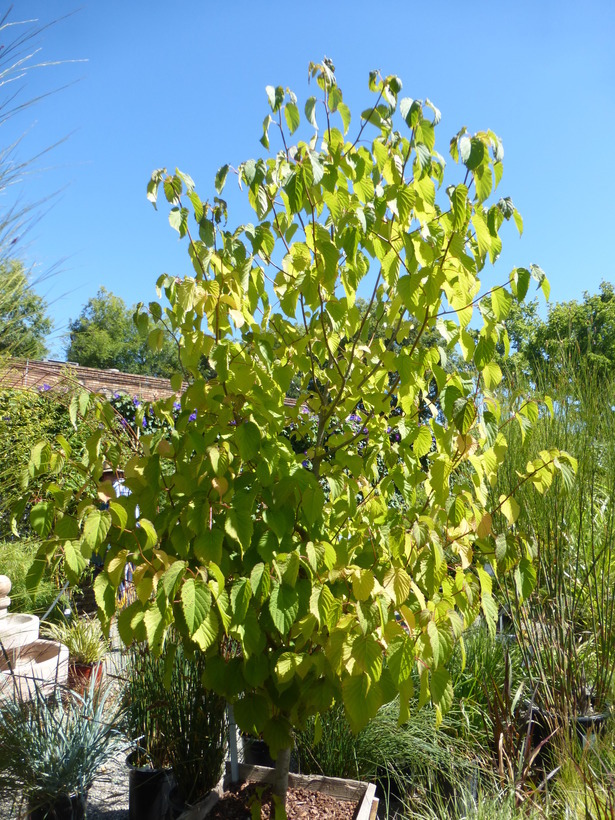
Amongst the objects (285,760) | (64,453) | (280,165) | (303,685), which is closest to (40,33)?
(280,165)

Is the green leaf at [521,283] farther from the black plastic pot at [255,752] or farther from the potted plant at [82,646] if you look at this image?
the potted plant at [82,646]

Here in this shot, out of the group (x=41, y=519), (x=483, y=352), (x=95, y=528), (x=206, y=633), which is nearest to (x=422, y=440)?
(x=483, y=352)

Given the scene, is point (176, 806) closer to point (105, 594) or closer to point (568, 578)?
point (105, 594)

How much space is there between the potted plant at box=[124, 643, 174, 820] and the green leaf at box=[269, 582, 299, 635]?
0.92 metres

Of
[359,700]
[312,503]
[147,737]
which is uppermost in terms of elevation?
[312,503]

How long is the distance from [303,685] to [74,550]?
779mm

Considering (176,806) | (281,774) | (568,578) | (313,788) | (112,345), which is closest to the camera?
(281,774)

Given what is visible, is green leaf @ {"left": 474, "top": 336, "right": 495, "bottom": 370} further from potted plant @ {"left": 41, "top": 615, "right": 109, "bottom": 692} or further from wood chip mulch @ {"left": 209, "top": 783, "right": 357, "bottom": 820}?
potted plant @ {"left": 41, "top": 615, "right": 109, "bottom": 692}

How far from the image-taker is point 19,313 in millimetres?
1832

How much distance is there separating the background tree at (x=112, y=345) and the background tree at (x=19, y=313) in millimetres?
36389

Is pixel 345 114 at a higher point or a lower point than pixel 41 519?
higher

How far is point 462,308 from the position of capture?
67.8 inches

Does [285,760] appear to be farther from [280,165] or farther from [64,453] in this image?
[280,165]

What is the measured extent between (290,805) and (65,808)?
0.77 metres
